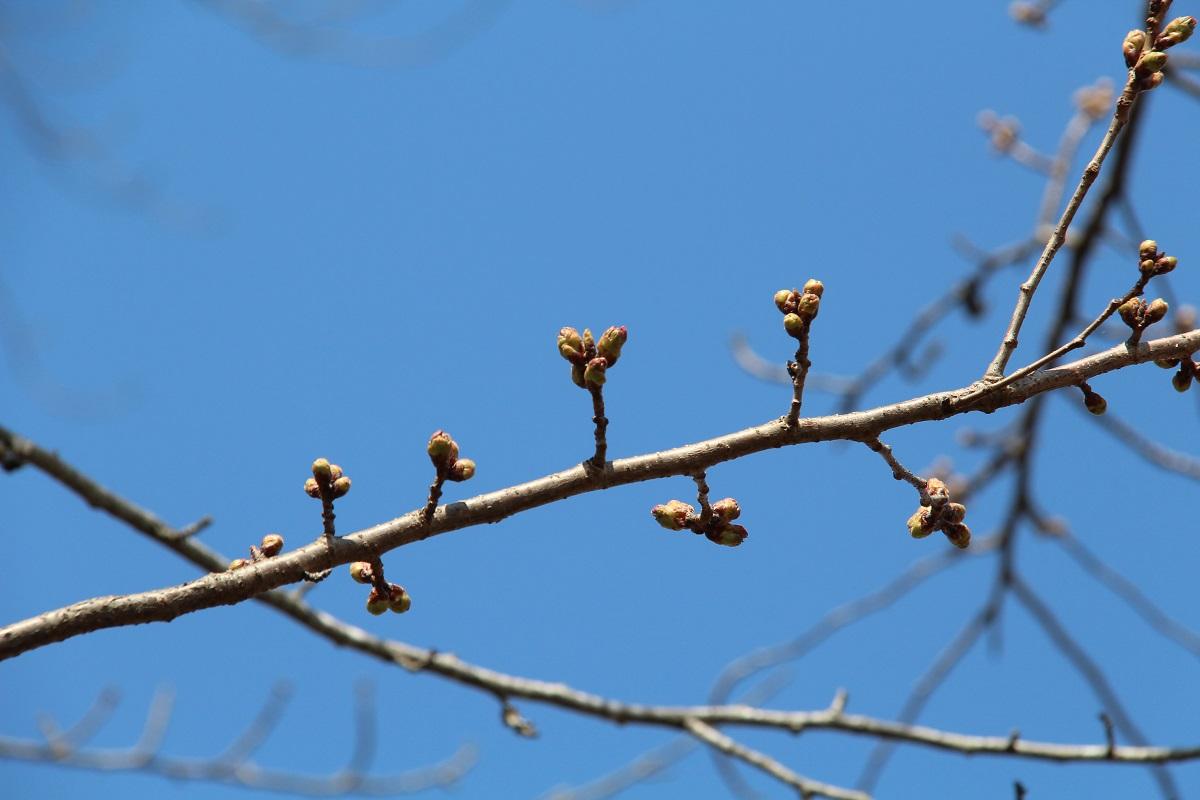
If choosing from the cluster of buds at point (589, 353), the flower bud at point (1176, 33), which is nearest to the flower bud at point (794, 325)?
the cluster of buds at point (589, 353)

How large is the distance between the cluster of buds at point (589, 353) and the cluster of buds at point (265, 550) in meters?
0.95

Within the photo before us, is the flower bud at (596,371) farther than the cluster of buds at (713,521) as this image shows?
No

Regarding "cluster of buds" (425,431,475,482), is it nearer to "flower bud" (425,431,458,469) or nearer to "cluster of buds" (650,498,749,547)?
"flower bud" (425,431,458,469)

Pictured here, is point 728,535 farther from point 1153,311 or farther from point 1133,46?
point 1133,46

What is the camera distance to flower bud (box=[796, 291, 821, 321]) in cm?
264

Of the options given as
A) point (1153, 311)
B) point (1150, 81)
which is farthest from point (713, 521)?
point (1150, 81)

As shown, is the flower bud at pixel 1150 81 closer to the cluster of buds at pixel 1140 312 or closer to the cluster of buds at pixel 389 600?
the cluster of buds at pixel 1140 312

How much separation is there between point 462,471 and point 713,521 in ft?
2.21

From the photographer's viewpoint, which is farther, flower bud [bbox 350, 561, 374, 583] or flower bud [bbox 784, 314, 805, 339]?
flower bud [bbox 350, 561, 374, 583]

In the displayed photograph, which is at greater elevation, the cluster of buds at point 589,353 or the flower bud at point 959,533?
the cluster of buds at point 589,353

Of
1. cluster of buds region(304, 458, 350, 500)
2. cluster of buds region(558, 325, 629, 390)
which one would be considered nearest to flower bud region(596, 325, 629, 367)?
cluster of buds region(558, 325, 629, 390)

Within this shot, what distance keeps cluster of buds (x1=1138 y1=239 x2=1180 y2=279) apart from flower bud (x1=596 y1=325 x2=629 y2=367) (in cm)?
147

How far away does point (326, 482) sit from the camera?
8.98ft

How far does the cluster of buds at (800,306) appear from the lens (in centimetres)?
263
